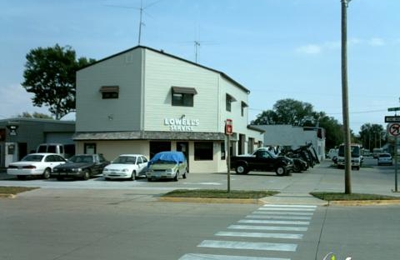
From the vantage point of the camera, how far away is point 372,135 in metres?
184

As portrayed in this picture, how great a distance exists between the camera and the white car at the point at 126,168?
2770 cm

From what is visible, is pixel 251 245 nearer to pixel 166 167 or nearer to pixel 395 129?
pixel 395 129

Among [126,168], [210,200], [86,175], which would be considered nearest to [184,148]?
[126,168]

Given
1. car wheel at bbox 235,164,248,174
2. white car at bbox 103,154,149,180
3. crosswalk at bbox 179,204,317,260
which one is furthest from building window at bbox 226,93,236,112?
crosswalk at bbox 179,204,317,260

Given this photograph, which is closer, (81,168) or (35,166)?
(81,168)

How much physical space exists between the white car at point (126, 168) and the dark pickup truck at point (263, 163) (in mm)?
7918

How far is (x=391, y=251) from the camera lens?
8.41m

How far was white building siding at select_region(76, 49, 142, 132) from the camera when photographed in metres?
35.3

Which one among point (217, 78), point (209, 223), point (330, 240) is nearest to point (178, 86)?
point (217, 78)

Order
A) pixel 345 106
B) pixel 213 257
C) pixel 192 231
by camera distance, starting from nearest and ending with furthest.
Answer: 1. pixel 213 257
2. pixel 192 231
3. pixel 345 106

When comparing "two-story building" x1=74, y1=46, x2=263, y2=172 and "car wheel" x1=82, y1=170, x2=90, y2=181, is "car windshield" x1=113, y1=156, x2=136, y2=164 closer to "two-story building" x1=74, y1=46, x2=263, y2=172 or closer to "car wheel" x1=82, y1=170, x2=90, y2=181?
"car wheel" x1=82, y1=170, x2=90, y2=181

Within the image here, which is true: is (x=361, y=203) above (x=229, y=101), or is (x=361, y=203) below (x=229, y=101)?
below

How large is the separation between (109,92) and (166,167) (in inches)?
434

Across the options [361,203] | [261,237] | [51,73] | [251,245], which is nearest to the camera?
[251,245]
